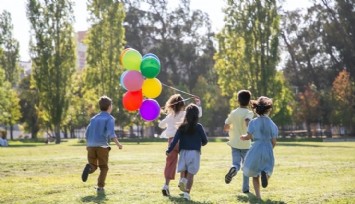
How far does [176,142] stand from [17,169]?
781 cm

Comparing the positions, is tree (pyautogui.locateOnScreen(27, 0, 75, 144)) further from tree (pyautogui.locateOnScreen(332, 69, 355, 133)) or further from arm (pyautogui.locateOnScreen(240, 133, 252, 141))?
arm (pyautogui.locateOnScreen(240, 133, 252, 141))

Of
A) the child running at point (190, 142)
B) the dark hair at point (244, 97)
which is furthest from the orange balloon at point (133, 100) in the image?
the child running at point (190, 142)

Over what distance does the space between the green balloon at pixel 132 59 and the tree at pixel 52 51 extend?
36.7m

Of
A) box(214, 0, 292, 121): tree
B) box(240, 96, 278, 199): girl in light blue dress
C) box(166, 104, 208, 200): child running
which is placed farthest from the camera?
box(214, 0, 292, 121): tree

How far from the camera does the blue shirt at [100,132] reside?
9367 millimetres

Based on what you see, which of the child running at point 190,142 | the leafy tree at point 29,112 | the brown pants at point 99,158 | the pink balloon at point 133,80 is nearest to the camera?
the child running at point 190,142

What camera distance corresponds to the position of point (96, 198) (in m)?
8.27

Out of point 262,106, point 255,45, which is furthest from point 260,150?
point 255,45

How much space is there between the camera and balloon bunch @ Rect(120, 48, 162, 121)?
462 inches

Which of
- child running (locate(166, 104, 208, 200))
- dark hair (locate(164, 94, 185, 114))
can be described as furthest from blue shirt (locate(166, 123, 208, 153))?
dark hair (locate(164, 94, 185, 114))

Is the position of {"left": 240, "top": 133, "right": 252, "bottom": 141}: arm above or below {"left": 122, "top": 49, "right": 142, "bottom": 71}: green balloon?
below

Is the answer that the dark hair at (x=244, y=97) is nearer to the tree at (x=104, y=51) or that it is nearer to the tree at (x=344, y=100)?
the tree at (x=104, y=51)

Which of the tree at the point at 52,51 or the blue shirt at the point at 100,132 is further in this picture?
the tree at the point at 52,51

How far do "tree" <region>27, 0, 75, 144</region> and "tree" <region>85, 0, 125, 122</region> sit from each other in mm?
2634
